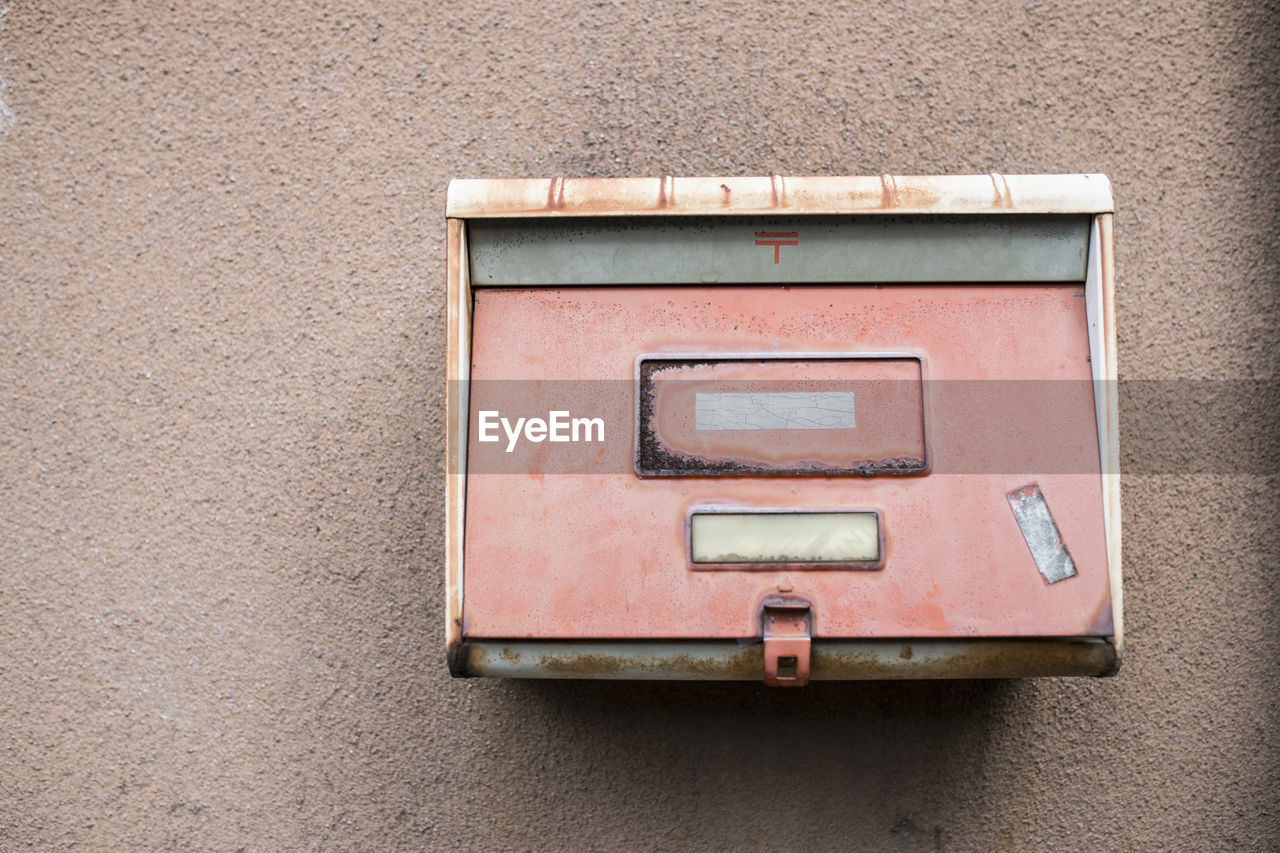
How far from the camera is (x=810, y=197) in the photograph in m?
1.11

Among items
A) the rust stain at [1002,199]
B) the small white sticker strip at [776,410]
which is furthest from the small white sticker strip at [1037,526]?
the rust stain at [1002,199]

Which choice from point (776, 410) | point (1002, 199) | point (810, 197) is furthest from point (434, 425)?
point (1002, 199)

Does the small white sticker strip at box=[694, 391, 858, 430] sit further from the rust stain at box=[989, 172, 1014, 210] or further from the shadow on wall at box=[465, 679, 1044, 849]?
the shadow on wall at box=[465, 679, 1044, 849]

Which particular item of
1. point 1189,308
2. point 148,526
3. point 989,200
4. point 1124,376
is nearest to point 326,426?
point 148,526

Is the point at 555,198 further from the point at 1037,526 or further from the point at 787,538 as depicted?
the point at 1037,526

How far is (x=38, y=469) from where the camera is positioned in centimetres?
155

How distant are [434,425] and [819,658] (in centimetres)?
83

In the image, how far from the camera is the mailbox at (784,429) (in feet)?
3.62

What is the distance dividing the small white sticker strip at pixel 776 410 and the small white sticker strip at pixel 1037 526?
25cm

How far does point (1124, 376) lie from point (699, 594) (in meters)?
0.98

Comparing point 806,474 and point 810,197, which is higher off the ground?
point 810,197

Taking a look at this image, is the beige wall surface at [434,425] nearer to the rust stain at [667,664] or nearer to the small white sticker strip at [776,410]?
the rust stain at [667,664]

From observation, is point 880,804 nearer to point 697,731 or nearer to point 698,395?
point 697,731

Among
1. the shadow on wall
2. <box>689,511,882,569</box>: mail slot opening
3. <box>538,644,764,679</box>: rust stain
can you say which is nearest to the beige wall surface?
the shadow on wall
